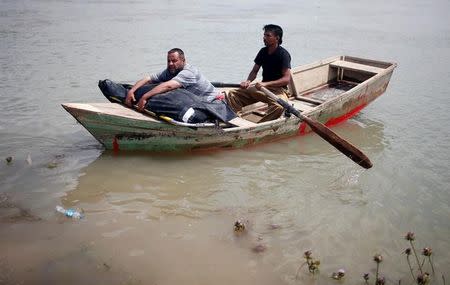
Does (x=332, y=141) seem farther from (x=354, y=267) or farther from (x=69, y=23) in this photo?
(x=69, y=23)

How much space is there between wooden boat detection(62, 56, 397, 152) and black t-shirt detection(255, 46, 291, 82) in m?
0.79

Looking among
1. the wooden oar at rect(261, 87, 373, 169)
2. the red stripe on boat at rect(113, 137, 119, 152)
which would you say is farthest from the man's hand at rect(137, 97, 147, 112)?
the wooden oar at rect(261, 87, 373, 169)

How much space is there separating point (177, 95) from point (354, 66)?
561 cm

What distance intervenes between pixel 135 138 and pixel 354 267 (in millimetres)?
3541

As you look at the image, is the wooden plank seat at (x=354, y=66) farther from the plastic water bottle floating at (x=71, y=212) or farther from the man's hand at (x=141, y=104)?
the plastic water bottle floating at (x=71, y=212)

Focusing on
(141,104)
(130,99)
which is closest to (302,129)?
(141,104)

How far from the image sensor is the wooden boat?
17.7 ft

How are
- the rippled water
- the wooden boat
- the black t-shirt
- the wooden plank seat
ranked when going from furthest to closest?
1. the wooden plank seat
2. the black t-shirt
3. the wooden boat
4. the rippled water

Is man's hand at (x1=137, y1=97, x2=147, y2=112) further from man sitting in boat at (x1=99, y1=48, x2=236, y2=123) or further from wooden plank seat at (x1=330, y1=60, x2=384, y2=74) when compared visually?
wooden plank seat at (x1=330, y1=60, x2=384, y2=74)

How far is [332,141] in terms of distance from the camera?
5.50 m

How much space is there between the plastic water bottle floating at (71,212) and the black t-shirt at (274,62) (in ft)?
13.3

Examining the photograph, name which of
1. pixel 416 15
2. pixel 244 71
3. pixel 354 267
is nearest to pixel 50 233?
pixel 354 267

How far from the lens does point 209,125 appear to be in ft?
18.5

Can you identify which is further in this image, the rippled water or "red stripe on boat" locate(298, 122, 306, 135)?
"red stripe on boat" locate(298, 122, 306, 135)
